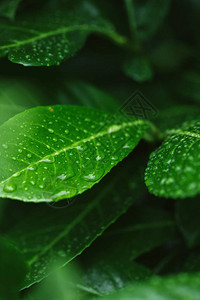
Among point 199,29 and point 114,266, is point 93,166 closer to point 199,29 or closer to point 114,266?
point 114,266

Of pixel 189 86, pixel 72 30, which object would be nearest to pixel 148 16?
pixel 189 86

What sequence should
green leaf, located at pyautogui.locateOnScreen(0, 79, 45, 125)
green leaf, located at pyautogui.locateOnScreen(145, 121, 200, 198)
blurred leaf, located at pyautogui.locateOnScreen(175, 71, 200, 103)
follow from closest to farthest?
green leaf, located at pyautogui.locateOnScreen(145, 121, 200, 198)
green leaf, located at pyautogui.locateOnScreen(0, 79, 45, 125)
blurred leaf, located at pyautogui.locateOnScreen(175, 71, 200, 103)

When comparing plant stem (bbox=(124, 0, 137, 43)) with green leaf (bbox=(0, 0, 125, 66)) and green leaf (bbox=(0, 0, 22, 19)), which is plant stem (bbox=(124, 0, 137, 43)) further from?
green leaf (bbox=(0, 0, 22, 19))

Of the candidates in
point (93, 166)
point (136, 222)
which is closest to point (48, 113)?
point (93, 166)

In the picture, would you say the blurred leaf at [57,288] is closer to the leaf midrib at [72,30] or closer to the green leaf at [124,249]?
the green leaf at [124,249]

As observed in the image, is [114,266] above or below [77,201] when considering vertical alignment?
below

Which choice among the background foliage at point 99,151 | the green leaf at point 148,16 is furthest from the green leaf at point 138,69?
the green leaf at point 148,16

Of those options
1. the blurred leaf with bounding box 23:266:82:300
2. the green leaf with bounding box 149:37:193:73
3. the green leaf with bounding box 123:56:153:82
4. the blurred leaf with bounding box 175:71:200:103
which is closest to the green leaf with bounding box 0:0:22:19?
the green leaf with bounding box 123:56:153:82
